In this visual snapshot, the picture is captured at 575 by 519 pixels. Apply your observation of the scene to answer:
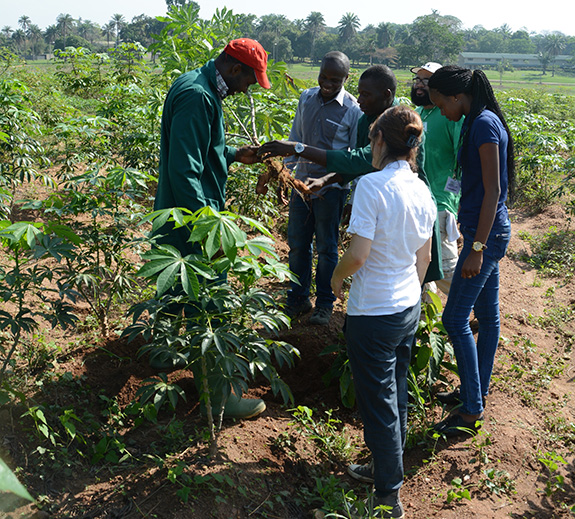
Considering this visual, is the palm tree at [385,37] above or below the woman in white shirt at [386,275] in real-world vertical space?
above

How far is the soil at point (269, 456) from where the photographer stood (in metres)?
2.17

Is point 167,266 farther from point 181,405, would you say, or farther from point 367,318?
point 181,405

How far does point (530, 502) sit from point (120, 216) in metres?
2.41

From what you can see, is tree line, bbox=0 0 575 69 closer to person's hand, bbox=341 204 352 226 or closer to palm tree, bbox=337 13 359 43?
palm tree, bbox=337 13 359 43

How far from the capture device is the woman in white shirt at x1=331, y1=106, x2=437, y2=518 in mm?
1885

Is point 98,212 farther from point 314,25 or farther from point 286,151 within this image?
point 314,25

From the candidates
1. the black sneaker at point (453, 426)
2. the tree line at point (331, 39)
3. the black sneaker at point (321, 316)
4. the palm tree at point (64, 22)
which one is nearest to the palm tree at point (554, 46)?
the tree line at point (331, 39)

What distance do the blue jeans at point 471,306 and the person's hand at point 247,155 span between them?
4.01 feet

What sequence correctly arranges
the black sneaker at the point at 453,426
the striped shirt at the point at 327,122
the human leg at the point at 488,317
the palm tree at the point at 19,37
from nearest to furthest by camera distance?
the human leg at the point at 488,317, the black sneaker at the point at 453,426, the striped shirt at the point at 327,122, the palm tree at the point at 19,37

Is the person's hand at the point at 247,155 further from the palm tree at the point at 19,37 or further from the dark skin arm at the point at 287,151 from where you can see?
the palm tree at the point at 19,37

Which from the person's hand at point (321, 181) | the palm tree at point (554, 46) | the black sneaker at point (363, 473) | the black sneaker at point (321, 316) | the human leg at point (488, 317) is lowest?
the black sneaker at point (363, 473)

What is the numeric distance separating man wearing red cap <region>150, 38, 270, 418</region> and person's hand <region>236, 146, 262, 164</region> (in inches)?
13.5

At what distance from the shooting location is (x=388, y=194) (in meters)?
1.87

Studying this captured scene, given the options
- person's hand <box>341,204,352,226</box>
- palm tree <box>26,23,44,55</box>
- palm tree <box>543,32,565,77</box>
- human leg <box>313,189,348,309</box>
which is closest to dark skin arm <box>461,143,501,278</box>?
human leg <box>313,189,348,309</box>
